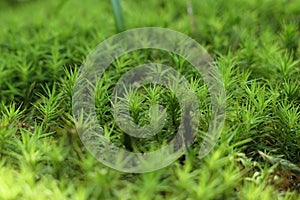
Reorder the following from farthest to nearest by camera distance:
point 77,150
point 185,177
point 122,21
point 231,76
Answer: point 122,21 → point 231,76 → point 77,150 → point 185,177

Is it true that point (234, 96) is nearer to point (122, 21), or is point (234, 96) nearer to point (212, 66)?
point (212, 66)

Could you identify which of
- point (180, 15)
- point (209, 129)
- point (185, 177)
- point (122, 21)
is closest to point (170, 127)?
point (209, 129)

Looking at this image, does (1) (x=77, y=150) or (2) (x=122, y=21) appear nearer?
(1) (x=77, y=150)

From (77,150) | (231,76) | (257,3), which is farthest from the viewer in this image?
(257,3)

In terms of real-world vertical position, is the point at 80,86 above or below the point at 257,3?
above

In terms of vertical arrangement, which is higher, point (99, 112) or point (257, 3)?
point (99, 112)

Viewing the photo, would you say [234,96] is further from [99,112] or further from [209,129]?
[99,112]

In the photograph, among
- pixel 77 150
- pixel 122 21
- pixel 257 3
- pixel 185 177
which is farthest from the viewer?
pixel 257 3

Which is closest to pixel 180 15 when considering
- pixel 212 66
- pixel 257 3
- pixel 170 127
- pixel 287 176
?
pixel 257 3

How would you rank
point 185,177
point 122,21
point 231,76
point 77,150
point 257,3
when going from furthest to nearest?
point 257,3
point 122,21
point 231,76
point 77,150
point 185,177
